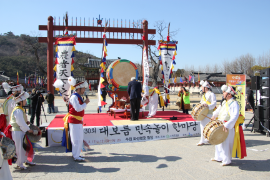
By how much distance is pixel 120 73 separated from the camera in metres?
8.28

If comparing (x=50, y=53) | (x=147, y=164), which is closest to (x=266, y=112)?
(x=147, y=164)

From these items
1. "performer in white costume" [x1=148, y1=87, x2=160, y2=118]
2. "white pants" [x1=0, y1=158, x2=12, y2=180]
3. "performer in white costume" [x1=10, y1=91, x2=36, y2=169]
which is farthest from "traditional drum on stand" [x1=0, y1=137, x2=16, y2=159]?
"performer in white costume" [x1=148, y1=87, x2=160, y2=118]

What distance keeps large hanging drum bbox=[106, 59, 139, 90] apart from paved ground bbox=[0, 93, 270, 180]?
3184 mm

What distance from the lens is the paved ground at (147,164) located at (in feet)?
11.7

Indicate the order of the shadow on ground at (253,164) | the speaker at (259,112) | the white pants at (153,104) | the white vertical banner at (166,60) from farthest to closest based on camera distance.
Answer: the white vertical banner at (166,60) → the white pants at (153,104) → the speaker at (259,112) → the shadow on ground at (253,164)

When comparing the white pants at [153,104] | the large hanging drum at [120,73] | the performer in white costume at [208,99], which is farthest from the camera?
the large hanging drum at [120,73]

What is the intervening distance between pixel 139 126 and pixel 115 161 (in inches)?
74.1

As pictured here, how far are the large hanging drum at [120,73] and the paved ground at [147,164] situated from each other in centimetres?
318

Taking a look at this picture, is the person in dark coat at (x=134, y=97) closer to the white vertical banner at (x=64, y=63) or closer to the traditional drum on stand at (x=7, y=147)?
the white vertical banner at (x=64, y=63)

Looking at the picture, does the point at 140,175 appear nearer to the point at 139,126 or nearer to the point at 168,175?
the point at 168,175

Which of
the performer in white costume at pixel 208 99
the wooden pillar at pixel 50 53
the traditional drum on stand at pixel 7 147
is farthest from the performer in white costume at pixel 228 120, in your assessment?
the wooden pillar at pixel 50 53

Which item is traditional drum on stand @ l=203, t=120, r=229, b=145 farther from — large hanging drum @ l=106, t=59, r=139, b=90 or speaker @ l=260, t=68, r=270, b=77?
large hanging drum @ l=106, t=59, r=139, b=90

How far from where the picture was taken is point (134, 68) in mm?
8523

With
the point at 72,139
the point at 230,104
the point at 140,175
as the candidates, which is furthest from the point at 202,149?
the point at 72,139
